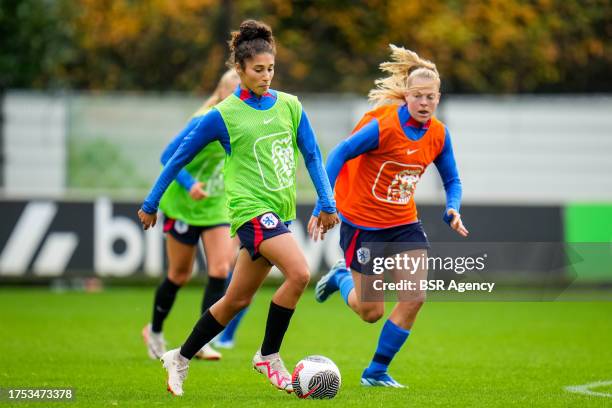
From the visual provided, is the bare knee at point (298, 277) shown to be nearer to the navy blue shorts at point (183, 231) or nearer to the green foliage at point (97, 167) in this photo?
the navy blue shorts at point (183, 231)

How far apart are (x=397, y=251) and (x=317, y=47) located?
15896 millimetres

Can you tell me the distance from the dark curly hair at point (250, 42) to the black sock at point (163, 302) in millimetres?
2911

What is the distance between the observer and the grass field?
270 inches

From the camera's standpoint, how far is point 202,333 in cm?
685

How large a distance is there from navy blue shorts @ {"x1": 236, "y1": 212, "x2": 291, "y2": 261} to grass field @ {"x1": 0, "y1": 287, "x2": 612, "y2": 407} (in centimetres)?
94

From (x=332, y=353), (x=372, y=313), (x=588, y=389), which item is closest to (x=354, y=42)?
(x=332, y=353)

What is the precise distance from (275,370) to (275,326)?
28 cm

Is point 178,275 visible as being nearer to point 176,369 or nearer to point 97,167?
point 176,369

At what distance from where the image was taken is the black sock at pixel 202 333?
22.5 feet

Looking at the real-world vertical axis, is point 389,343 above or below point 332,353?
above

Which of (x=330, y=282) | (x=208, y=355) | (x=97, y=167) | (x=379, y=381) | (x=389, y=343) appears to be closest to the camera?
(x=389, y=343)

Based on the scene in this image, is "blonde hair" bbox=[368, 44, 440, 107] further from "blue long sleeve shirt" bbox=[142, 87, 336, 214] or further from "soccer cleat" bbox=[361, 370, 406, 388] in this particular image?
"soccer cleat" bbox=[361, 370, 406, 388]

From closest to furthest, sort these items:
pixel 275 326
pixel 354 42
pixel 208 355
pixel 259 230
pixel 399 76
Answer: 1. pixel 259 230
2. pixel 275 326
3. pixel 399 76
4. pixel 208 355
5. pixel 354 42

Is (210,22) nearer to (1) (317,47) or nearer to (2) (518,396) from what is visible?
(1) (317,47)
